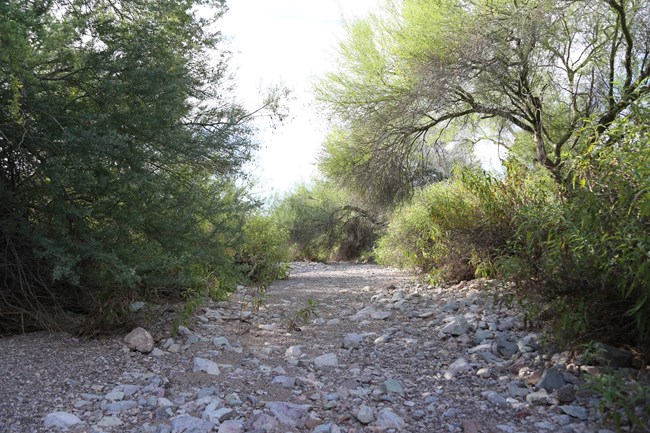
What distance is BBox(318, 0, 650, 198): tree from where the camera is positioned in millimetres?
8062

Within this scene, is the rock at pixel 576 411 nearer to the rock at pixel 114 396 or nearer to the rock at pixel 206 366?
the rock at pixel 206 366

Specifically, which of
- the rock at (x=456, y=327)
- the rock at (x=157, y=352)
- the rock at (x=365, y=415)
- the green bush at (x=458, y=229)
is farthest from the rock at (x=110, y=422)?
the green bush at (x=458, y=229)

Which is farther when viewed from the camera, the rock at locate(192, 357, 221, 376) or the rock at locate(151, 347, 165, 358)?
the rock at locate(151, 347, 165, 358)

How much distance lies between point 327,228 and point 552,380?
1616cm

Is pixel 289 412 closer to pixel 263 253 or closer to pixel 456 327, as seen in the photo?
pixel 456 327

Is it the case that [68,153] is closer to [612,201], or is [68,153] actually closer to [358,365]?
[358,365]

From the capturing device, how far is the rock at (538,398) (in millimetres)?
3289

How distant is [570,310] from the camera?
12.3 ft

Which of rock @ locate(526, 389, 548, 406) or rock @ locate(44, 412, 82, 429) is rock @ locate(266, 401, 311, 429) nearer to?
rock @ locate(44, 412, 82, 429)

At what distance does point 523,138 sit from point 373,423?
909 centimetres

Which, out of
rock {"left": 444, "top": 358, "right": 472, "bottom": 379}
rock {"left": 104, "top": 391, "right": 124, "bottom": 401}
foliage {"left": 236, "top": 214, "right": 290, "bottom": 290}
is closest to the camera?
rock {"left": 104, "top": 391, "right": 124, "bottom": 401}

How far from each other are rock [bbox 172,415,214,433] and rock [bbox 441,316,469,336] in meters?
2.58

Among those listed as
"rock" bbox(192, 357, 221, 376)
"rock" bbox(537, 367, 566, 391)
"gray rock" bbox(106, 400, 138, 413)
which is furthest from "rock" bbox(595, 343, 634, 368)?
"gray rock" bbox(106, 400, 138, 413)

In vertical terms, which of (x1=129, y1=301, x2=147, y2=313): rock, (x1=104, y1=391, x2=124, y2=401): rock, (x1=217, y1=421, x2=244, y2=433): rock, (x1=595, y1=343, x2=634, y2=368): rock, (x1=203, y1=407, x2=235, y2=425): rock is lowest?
(x1=217, y1=421, x2=244, y2=433): rock
